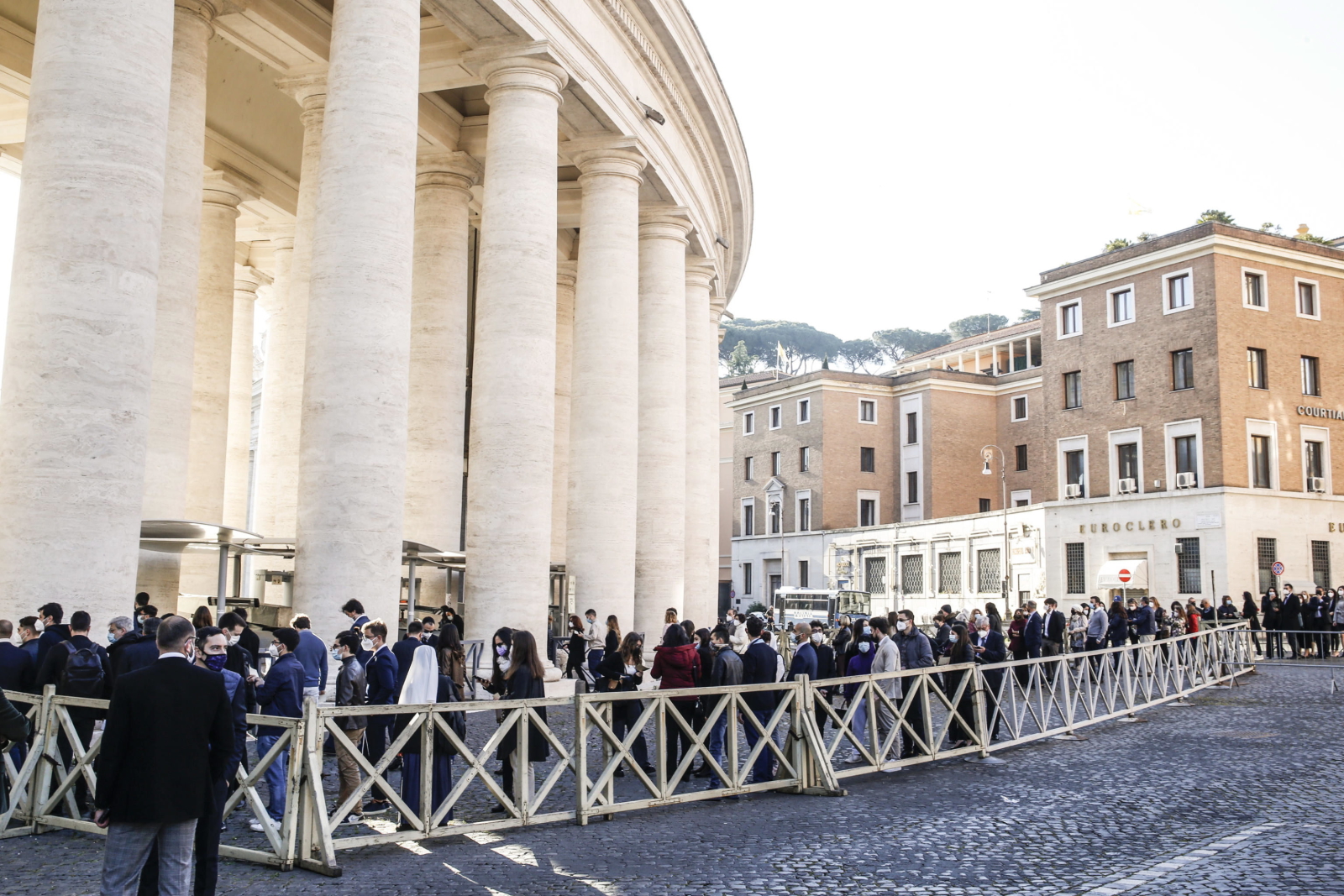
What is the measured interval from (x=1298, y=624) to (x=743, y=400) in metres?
40.0

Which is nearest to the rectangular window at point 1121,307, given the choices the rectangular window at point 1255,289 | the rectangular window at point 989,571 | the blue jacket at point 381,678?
the rectangular window at point 1255,289

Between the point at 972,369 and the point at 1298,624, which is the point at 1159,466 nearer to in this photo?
the point at 1298,624

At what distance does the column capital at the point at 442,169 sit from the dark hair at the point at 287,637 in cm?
1487

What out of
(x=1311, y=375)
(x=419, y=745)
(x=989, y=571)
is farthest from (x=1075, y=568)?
(x=419, y=745)

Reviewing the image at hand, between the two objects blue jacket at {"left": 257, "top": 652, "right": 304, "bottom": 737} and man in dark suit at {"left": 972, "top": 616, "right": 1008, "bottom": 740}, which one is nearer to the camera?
blue jacket at {"left": 257, "top": 652, "right": 304, "bottom": 737}

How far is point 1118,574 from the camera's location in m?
39.5

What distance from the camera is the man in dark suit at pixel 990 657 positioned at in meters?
13.3

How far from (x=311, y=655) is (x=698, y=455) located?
19766mm

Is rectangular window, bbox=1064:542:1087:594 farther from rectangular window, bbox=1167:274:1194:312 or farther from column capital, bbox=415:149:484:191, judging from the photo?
column capital, bbox=415:149:484:191

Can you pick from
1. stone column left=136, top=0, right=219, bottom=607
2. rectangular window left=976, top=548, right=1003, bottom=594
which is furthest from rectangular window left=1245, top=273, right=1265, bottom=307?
stone column left=136, top=0, right=219, bottom=607

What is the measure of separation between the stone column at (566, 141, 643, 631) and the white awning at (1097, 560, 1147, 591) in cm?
2470

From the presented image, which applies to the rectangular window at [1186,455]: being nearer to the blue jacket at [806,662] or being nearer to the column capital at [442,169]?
the column capital at [442,169]

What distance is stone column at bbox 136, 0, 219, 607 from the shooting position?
15.6 m

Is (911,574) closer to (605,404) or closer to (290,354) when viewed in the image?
(605,404)
